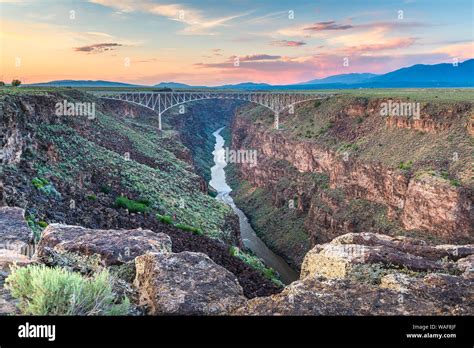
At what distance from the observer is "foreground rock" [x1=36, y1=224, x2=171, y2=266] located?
32.5 ft

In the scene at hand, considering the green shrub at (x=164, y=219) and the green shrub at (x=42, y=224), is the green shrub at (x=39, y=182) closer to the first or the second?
the green shrub at (x=42, y=224)

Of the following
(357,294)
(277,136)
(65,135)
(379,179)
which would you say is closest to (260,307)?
(357,294)

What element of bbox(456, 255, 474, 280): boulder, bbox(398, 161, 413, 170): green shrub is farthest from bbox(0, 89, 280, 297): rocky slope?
bbox(398, 161, 413, 170): green shrub

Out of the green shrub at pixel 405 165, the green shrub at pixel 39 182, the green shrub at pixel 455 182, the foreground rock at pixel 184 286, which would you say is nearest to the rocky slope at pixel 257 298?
the foreground rock at pixel 184 286

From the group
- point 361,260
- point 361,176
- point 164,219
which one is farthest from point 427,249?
point 361,176

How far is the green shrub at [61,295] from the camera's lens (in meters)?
5.45

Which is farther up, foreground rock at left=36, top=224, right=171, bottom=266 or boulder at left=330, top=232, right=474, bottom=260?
foreground rock at left=36, top=224, right=171, bottom=266

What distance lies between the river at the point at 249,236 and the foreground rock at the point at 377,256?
1320 inches

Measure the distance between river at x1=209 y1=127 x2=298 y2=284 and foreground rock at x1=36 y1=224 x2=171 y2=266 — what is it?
35.7 metres

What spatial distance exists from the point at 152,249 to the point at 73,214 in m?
11.4

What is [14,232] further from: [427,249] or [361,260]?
[427,249]

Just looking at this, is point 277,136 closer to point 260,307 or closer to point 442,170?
point 442,170

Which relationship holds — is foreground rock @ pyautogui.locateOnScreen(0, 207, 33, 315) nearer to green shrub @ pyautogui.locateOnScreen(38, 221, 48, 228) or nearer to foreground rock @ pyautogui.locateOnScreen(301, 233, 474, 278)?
green shrub @ pyautogui.locateOnScreen(38, 221, 48, 228)

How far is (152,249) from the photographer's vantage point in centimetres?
1082
